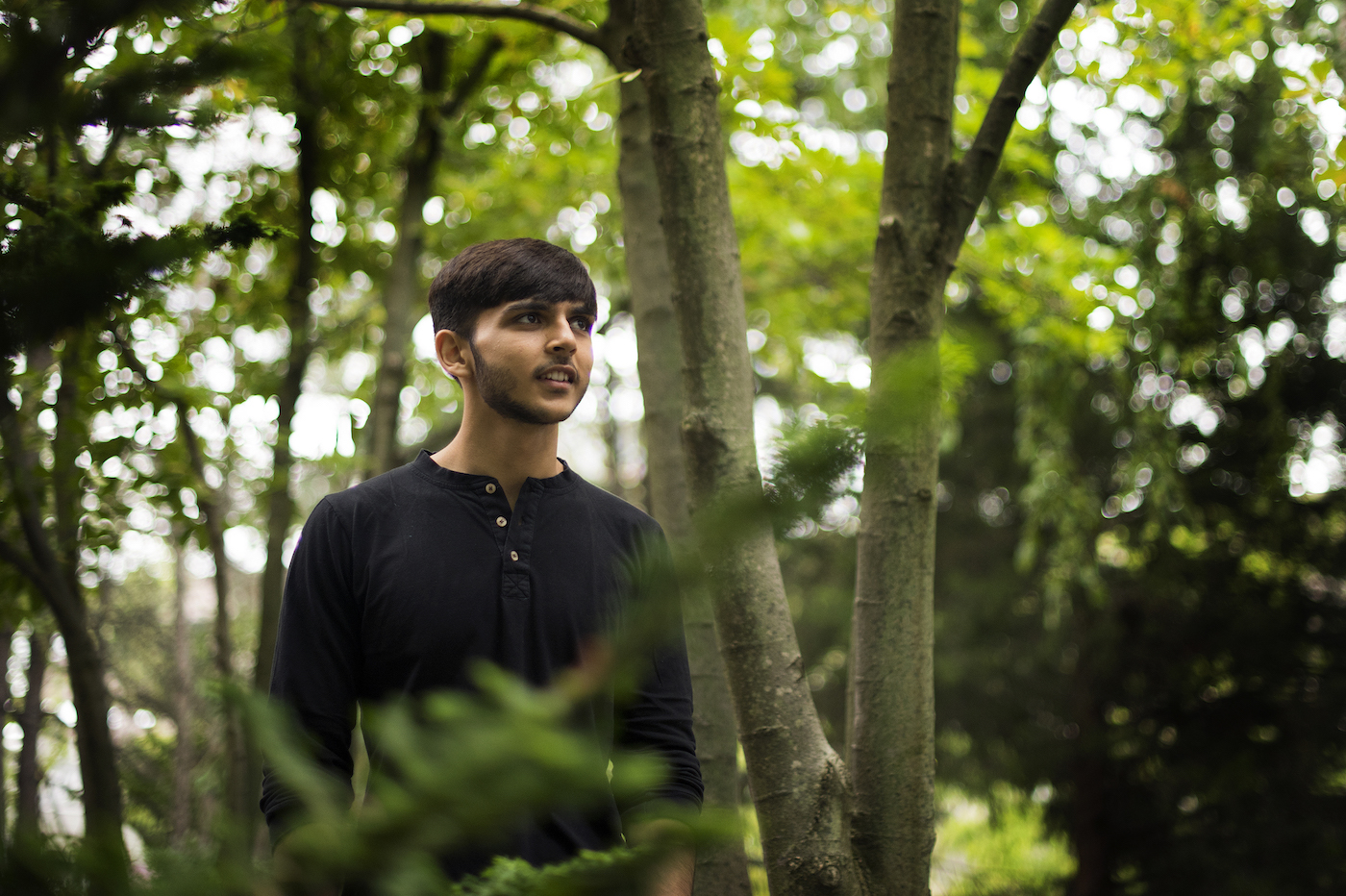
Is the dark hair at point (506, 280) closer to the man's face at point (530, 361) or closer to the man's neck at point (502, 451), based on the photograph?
the man's face at point (530, 361)

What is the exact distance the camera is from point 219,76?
574mm

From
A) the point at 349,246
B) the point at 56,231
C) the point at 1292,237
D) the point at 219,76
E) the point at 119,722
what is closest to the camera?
the point at 219,76

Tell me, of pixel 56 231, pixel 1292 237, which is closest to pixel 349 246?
pixel 56 231

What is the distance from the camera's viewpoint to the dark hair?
1.66 metres

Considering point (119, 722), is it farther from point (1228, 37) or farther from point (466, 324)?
point (1228, 37)

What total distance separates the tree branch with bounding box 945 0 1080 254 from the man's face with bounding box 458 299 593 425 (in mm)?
Result: 842

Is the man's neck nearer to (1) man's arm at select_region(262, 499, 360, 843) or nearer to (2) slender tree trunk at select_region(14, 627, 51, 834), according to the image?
(1) man's arm at select_region(262, 499, 360, 843)

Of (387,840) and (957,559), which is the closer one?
(387,840)

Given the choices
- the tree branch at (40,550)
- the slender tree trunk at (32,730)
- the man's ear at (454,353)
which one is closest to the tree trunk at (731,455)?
the man's ear at (454,353)

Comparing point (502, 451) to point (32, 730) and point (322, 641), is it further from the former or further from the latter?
point (32, 730)

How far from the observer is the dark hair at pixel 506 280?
1.66 metres

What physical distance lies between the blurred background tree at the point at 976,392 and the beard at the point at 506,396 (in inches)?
51.7

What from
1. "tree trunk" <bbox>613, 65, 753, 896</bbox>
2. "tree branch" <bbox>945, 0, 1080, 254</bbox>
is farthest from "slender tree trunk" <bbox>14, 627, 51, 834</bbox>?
"tree branch" <bbox>945, 0, 1080, 254</bbox>

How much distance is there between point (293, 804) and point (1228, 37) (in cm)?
360
